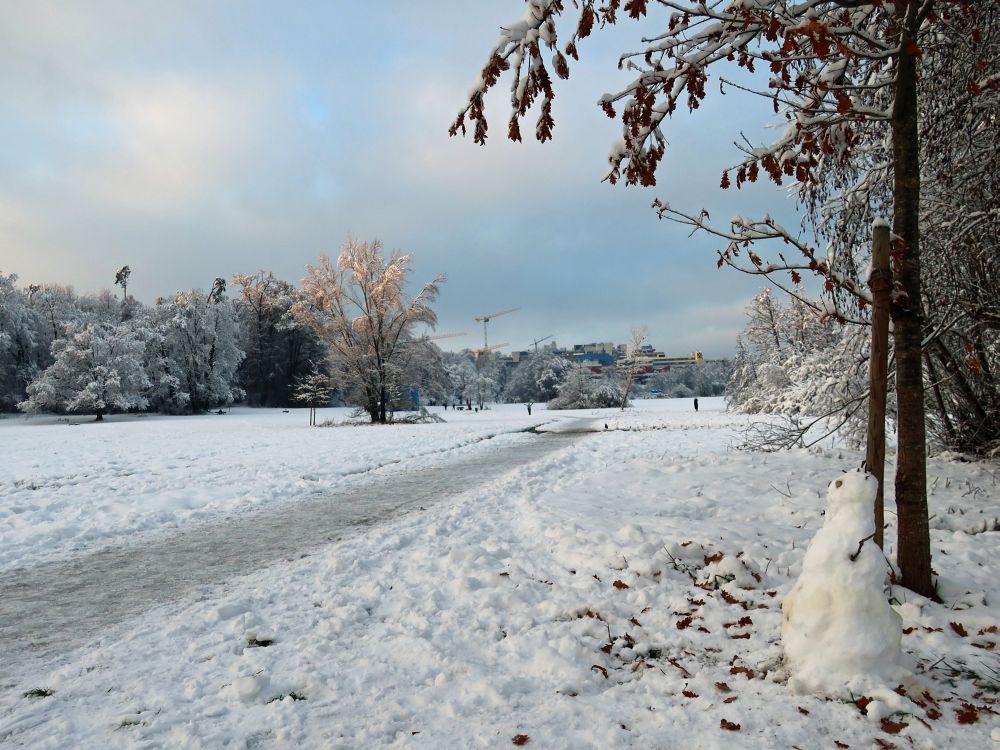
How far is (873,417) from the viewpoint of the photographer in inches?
127

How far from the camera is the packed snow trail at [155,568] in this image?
12.4 feet

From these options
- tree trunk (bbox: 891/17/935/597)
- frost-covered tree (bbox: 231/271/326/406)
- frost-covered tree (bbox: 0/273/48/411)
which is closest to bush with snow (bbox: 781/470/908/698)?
tree trunk (bbox: 891/17/935/597)

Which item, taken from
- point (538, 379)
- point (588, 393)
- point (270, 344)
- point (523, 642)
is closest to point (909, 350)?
point (523, 642)

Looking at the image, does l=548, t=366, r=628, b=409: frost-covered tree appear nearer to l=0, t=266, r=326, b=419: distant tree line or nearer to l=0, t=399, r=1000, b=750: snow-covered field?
l=0, t=266, r=326, b=419: distant tree line

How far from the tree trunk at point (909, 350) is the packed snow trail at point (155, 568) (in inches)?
197

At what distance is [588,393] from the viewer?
49688mm

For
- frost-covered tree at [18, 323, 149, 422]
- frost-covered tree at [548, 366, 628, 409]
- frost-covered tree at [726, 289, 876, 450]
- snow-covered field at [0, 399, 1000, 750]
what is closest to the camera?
snow-covered field at [0, 399, 1000, 750]

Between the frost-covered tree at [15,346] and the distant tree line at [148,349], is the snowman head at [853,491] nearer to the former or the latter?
the distant tree line at [148,349]

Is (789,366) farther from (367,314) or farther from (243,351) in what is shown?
(243,351)

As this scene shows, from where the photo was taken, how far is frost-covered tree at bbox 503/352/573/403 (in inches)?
2891

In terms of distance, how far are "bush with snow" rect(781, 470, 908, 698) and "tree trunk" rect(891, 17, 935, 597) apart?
902 mm

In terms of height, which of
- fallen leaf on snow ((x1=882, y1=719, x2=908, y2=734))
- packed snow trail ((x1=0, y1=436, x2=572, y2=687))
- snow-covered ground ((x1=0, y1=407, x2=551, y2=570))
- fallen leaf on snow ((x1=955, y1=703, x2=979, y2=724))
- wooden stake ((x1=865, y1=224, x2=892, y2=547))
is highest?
wooden stake ((x1=865, y1=224, x2=892, y2=547))

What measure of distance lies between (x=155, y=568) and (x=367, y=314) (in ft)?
76.5

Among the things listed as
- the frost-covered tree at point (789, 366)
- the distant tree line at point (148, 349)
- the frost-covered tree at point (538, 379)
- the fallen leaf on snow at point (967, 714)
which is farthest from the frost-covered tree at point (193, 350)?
the fallen leaf on snow at point (967, 714)
